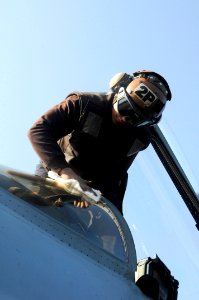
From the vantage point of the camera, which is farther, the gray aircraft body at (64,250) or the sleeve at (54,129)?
the sleeve at (54,129)

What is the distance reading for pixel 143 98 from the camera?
12.3ft

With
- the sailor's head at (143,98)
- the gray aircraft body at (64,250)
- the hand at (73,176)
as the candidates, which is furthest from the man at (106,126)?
the gray aircraft body at (64,250)

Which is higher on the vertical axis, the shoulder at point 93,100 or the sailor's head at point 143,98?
the shoulder at point 93,100

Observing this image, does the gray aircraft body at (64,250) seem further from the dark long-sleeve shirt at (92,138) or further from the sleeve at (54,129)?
the dark long-sleeve shirt at (92,138)

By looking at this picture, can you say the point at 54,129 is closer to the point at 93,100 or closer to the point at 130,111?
the point at 93,100

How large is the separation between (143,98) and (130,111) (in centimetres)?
14

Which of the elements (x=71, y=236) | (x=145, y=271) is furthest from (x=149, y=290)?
(x=71, y=236)

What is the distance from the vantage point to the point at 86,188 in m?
2.74

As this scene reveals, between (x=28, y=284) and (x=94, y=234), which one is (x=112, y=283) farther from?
(x=28, y=284)

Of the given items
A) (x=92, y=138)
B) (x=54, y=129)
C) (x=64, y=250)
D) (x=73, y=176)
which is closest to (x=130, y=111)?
(x=92, y=138)

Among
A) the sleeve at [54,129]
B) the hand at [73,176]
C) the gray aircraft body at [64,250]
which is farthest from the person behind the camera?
the sleeve at [54,129]

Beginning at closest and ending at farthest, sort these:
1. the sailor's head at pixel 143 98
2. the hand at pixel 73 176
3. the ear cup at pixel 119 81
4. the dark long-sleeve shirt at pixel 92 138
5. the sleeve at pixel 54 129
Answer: the hand at pixel 73 176
the sleeve at pixel 54 129
the dark long-sleeve shirt at pixel 92 138
the sailor's head at pixel 143 98
the ear cup at pixel 119 81

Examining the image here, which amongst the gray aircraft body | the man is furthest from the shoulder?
the gray aircraft body

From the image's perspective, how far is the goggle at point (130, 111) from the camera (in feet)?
12.3
